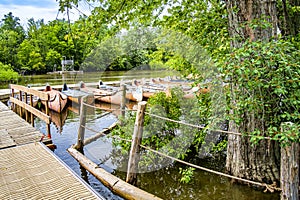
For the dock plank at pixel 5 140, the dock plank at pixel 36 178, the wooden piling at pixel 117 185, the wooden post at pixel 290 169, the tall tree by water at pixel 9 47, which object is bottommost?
the wooden piling at pixel 117 185

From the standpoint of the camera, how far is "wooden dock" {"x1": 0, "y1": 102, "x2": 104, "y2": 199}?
262 cm

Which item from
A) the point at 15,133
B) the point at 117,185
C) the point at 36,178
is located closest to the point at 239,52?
the point at 117,185

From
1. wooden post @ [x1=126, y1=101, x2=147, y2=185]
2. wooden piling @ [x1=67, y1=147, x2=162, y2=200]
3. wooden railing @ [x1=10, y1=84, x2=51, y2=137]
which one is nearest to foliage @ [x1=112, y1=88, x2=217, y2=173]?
wooden post @ [x1=126, y1=101, x2=147, y2=185]

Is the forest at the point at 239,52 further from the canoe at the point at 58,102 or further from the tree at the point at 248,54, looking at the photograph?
the canoe at the point at 58,102

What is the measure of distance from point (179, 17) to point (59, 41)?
108 ft

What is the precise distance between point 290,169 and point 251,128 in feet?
3.53

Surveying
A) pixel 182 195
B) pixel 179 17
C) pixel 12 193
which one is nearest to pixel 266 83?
pixel 182 195

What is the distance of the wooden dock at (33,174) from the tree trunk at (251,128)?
5.61ft

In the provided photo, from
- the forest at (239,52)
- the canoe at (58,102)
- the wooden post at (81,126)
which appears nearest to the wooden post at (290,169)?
the forest at (239,52)

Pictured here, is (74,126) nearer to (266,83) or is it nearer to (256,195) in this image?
(256,195)

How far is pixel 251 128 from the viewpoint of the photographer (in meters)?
2.97

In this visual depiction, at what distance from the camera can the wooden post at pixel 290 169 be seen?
75.2 inches

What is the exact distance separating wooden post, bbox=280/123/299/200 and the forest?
0.20 feet

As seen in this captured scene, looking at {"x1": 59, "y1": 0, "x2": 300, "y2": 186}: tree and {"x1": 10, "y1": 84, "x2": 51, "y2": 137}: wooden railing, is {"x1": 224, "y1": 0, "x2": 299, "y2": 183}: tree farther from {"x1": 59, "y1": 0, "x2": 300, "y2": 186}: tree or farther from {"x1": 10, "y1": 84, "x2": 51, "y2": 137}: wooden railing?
{"x1": 10, "y1": 84, "x2": 51, "y2": 137}: wooden railing
